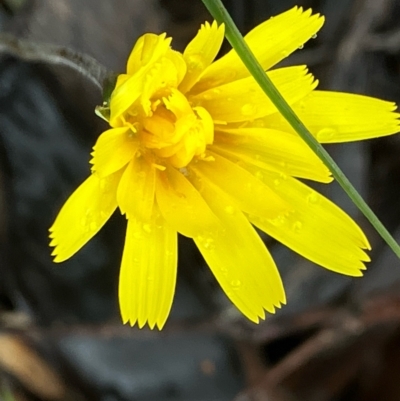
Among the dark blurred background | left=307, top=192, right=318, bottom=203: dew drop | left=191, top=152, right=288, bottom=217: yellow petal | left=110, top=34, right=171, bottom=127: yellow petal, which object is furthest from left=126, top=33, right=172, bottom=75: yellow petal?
the dark blurred background

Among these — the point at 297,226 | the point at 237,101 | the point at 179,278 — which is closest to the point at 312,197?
the point at 297,226

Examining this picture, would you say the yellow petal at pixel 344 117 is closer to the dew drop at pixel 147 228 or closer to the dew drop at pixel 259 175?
the dew drop at pixel 259 175

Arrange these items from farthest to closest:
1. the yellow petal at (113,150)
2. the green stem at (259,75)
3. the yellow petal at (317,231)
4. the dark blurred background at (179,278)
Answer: the dark blurred background at (179,278) < the yellow petal at (317,231) < the yellow petal at (113,150) < the green stem at (259,75)

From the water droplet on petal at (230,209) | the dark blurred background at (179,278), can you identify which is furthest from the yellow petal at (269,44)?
the dark blurred background at (179,278)

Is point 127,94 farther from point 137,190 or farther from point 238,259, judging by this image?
point 238,259

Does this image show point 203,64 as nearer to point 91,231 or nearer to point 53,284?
point 91,231

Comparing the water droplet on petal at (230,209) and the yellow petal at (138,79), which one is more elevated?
the yellow petal at (138,79)
